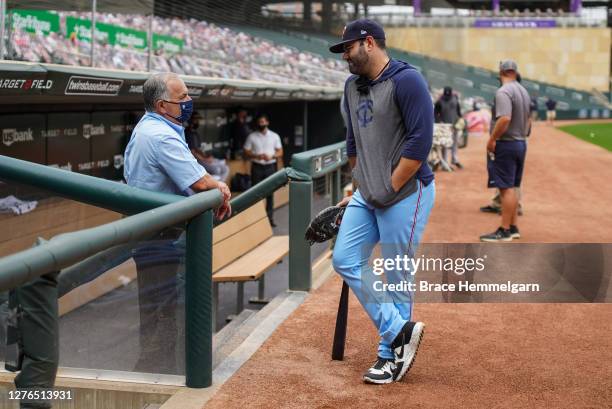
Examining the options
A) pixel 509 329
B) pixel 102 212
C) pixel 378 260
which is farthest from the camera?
pixel 509 329

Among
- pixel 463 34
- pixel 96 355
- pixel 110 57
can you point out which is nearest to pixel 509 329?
pixel 96 355

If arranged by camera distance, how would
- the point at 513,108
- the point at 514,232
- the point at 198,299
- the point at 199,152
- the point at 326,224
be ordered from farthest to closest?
the point at 199,152
the point at 514,232
the point at 513,108
the point at 326,224
the point at 198,299

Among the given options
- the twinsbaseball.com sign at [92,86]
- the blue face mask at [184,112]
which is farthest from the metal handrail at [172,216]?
the twinsbaseball.com sign at [92,86]

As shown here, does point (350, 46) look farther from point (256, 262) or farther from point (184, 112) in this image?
point (256, 262)

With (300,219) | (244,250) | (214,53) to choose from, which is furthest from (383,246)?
(214,53)

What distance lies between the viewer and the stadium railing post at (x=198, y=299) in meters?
3.74

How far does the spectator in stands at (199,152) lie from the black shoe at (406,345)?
738cm

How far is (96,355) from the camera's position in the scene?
3.37 meters

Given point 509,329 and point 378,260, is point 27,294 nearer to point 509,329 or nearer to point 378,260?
point 378,260

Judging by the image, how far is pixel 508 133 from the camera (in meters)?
8.35

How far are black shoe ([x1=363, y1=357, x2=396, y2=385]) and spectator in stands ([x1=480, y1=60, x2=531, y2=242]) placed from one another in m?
4.56

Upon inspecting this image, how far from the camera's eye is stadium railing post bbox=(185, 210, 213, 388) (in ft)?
12.3

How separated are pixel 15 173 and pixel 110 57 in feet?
28.9

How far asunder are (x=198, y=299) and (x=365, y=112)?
3.64 ft
